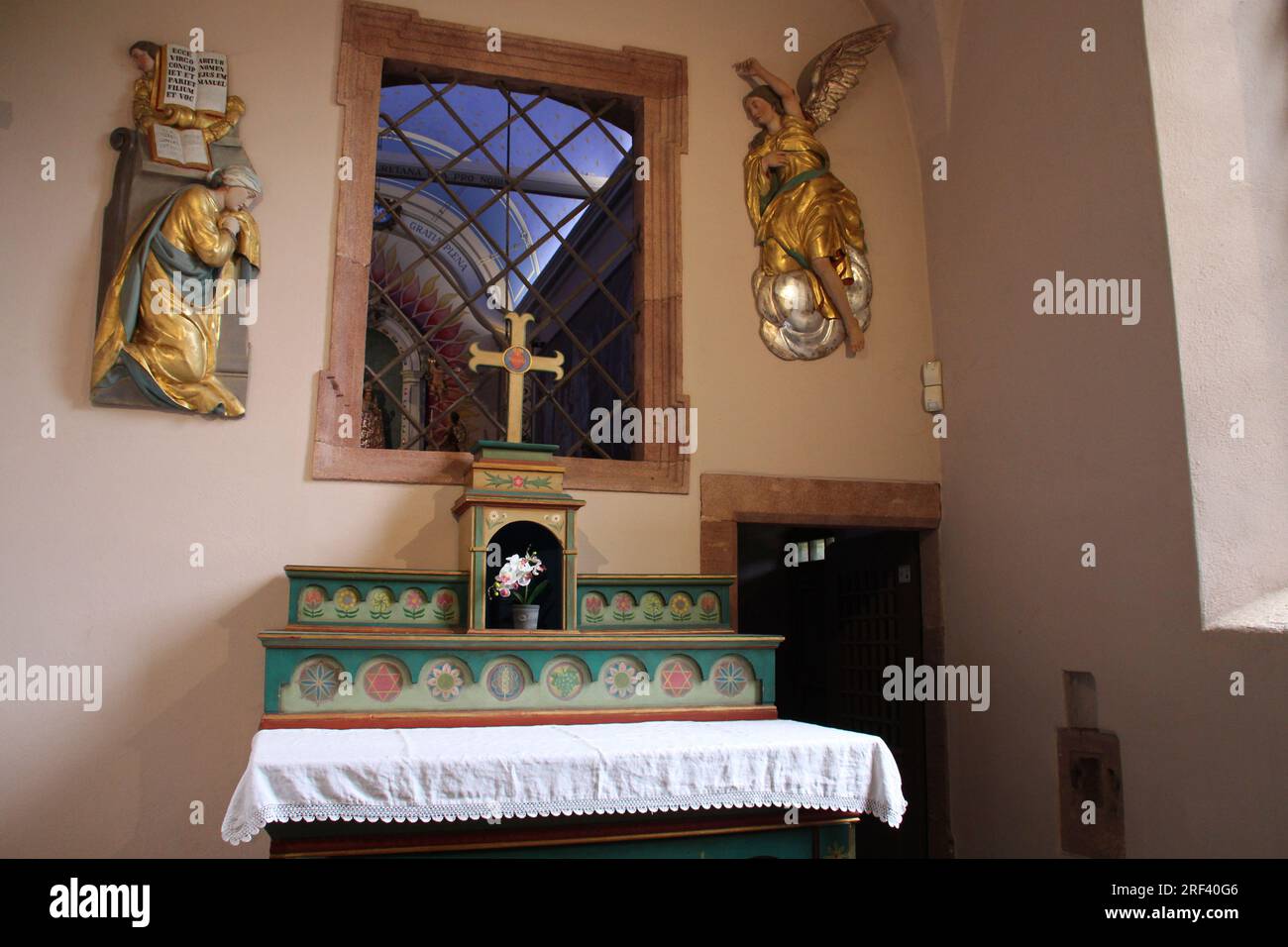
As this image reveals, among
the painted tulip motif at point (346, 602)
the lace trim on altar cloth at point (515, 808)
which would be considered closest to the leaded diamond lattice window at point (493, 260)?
the painted tulip motif at point (346, 602)

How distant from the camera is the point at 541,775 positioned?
3.31 m

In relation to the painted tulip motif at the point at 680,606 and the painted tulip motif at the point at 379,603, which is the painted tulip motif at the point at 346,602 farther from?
the painted tulip motif at the point at 680,606

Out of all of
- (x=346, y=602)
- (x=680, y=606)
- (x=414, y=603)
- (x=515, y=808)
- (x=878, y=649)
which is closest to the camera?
(x=515, y=808)

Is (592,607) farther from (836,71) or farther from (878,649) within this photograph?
(836,71)

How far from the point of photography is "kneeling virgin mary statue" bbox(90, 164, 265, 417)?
4703 mm

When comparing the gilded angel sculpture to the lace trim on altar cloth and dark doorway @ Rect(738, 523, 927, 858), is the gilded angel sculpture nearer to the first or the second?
dark doorway @ Rect(738, 523, 927, 858)

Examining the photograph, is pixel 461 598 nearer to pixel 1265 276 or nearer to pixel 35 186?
pixel 35 186

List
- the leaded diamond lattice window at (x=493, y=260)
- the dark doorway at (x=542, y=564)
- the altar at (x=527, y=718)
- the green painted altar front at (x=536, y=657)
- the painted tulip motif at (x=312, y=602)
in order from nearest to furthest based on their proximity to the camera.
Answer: the altar at (x=527, y=718) < the green painted altar front at (x=536, y=657) < the painted tulip motif at (x=312, y=602) < the dark doorway at (x=542, y=564) < the leaded diamond lattice window at (x=493, y=260)

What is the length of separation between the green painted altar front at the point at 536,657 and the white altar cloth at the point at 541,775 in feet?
0.58

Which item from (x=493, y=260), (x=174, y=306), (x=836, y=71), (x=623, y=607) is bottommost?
(x=623, y=607)

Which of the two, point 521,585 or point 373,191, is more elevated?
point 373,191

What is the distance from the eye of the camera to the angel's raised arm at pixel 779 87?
585 cm

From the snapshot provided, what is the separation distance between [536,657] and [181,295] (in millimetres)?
2343

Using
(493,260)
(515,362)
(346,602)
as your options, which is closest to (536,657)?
(346,602)
